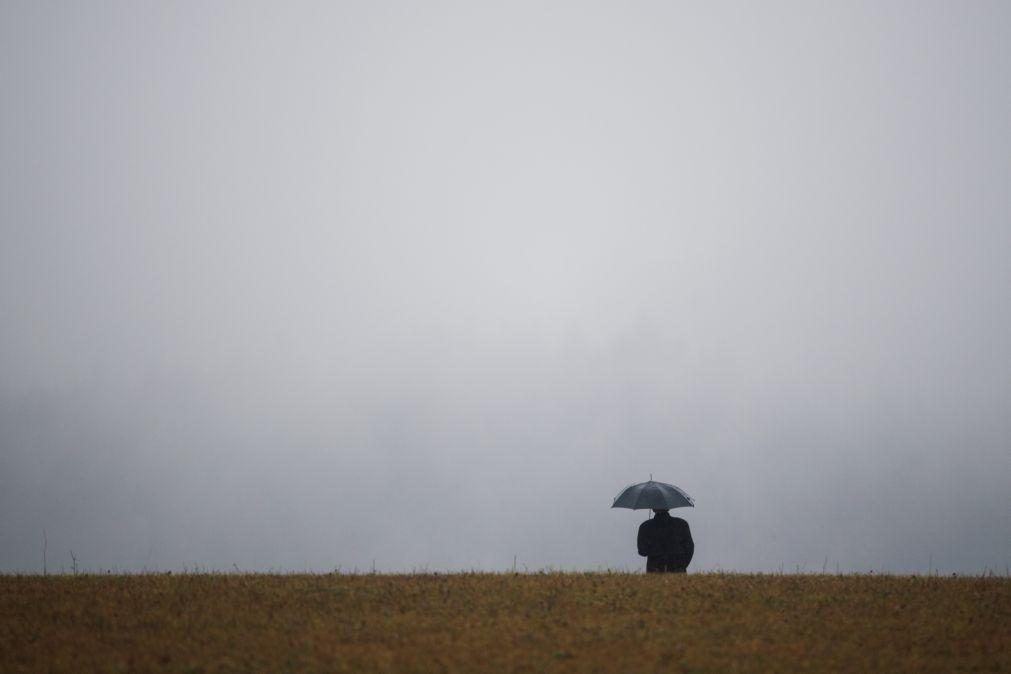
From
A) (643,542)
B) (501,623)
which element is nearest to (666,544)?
(643,542)

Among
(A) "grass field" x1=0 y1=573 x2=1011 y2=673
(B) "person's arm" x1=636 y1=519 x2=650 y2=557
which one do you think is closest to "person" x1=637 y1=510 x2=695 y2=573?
(B) "person's arm" x1=636 y1=519 x2=650 y2=557

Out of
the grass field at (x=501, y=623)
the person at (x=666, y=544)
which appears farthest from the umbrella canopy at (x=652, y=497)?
the grass field at (x=501, y=623)

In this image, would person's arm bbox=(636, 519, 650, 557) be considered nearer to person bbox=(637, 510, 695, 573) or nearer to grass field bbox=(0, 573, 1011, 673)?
person bbox=(637, 510, 695, 573)

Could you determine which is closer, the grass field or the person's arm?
the grass field

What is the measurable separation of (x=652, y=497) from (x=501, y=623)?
7.07 metres

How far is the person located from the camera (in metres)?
19.0

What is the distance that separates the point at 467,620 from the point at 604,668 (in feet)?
9.16

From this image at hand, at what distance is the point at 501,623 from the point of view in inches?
525

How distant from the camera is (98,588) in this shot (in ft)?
51.7

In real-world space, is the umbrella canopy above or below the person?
above

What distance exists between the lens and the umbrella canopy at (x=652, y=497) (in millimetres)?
19500

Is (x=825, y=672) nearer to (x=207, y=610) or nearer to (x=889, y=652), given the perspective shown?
(x=889, y=652)

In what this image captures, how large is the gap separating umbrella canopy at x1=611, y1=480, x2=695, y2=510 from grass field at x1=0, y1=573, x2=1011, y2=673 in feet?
7.89

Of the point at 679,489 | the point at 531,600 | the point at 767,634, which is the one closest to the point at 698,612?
the point at 767,634
